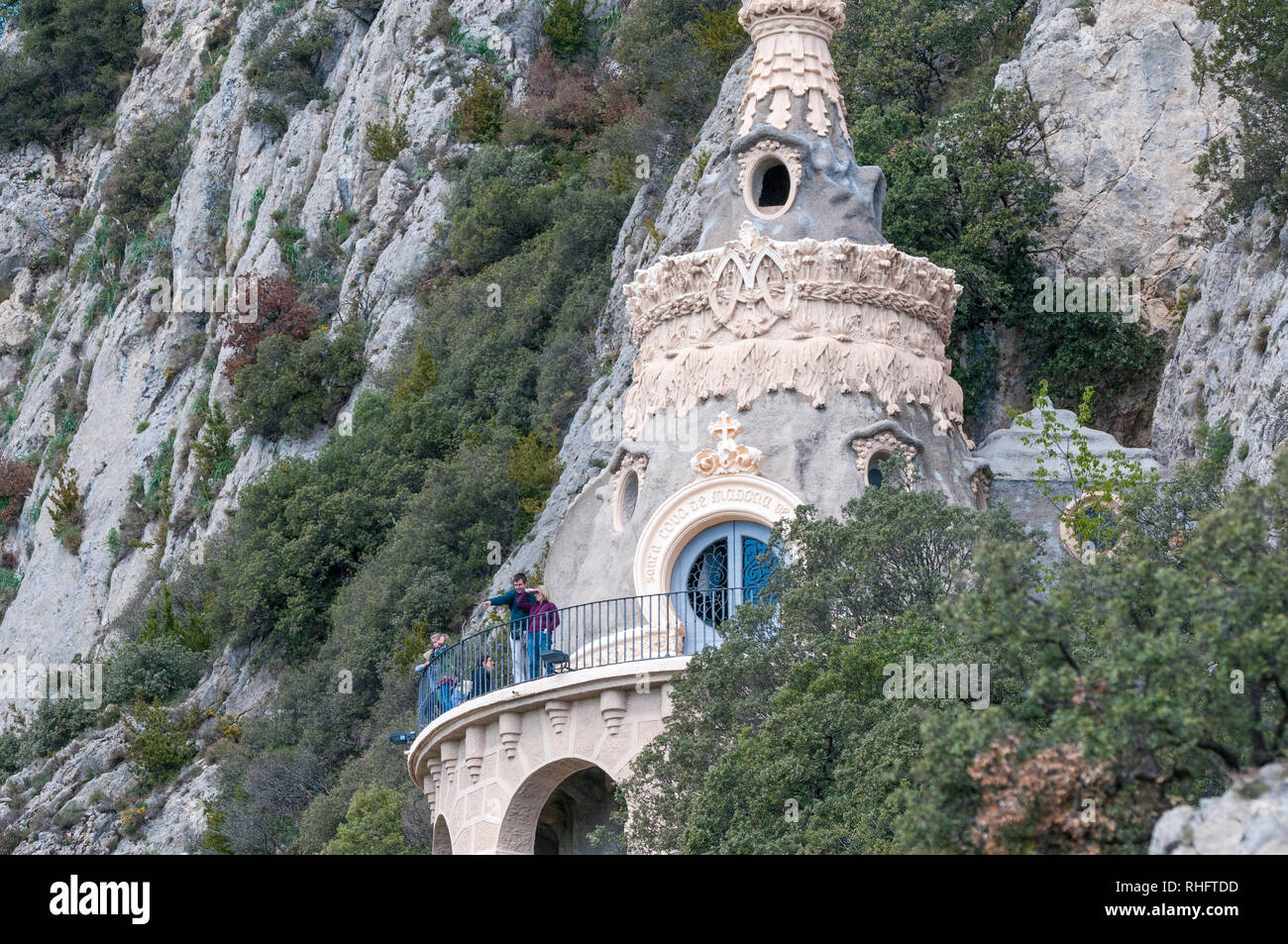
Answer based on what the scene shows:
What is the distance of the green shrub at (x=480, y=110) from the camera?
181ft

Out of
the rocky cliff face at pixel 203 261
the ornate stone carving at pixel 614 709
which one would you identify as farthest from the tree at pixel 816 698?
the rocky cliff face at pixel 203 261

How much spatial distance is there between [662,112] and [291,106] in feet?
59.7

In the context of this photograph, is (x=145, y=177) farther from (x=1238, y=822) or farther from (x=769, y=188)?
(x=1238, y=822)

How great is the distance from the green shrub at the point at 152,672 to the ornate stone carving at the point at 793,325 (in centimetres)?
2169

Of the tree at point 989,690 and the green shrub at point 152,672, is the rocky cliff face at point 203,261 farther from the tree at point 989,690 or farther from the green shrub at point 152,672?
the tree at point 989,690

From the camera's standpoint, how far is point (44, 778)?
44906 mm

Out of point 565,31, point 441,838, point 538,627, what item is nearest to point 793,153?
point 538,627

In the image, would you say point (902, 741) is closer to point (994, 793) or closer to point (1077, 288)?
point (994, 793)

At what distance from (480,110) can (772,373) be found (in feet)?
97.7

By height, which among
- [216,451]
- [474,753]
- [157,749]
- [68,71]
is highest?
[68,71]

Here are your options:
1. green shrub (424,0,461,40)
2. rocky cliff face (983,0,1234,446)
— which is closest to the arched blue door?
rocky cliff face (983,0,1234,446)

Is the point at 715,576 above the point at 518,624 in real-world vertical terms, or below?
above

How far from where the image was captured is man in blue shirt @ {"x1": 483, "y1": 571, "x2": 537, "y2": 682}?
2662 centimetres

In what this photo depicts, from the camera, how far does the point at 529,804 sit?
87.6 feet
